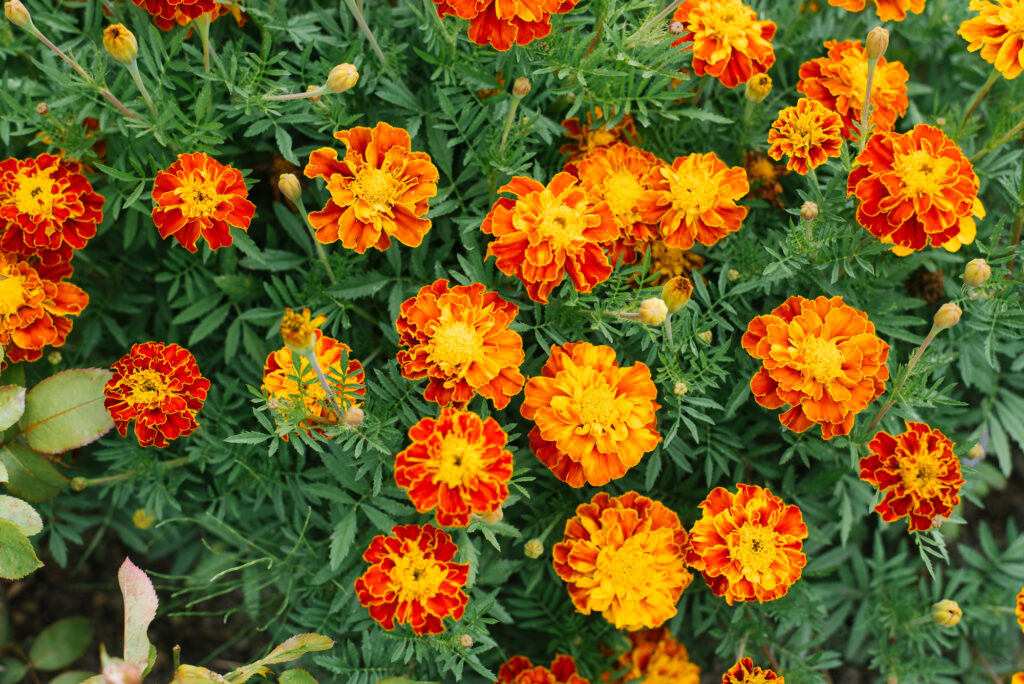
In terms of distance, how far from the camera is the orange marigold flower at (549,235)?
1545 millimetres

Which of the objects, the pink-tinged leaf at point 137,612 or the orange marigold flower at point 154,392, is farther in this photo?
the orange marigold flower at point 154,392

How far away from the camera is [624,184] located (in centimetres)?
183

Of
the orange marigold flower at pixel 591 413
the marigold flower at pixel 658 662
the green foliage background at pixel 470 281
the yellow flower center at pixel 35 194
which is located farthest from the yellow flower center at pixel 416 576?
the yellow flower center at pixel 35 194

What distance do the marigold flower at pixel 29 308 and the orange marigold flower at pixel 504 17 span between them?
106 cm

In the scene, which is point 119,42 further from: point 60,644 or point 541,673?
point 60,644

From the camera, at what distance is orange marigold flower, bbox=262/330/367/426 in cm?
158

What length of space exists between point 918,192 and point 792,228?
0.27 meters

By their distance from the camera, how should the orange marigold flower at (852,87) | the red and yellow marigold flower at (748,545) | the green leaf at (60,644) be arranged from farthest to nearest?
1. the green leaf at (60,644)
2. the orange marigold flower at (852,87)
3. the red and yellow marigold flower at (748,545)

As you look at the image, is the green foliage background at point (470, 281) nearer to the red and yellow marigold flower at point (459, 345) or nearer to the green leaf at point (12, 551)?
the red and yellow marigold flower at point (459, 345)

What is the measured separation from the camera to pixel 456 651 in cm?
169

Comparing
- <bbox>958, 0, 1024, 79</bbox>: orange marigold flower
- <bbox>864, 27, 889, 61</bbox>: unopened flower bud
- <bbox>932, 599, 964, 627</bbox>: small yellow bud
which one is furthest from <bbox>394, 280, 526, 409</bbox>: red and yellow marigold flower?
<bbox>958, 0, 1024, 79</bbox>: orange marigold flower

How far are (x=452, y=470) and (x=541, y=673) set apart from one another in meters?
0.70

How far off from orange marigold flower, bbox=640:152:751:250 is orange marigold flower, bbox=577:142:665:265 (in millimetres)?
31

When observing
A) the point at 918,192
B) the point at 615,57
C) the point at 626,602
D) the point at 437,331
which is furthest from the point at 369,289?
the point at 918,192
